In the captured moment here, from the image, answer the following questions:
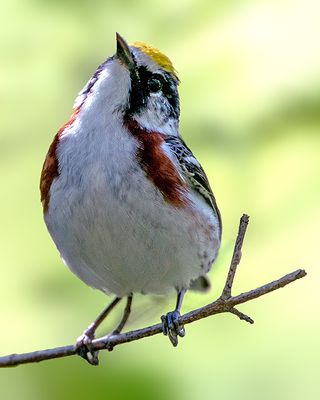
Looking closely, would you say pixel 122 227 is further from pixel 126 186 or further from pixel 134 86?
pixel 134 86

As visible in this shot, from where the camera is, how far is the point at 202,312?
2.93 metres

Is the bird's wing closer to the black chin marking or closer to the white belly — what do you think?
the white belly

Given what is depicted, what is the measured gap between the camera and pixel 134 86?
11.9ft

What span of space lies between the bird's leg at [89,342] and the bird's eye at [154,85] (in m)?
0.97

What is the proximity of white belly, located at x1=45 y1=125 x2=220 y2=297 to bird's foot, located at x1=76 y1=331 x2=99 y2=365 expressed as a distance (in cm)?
23

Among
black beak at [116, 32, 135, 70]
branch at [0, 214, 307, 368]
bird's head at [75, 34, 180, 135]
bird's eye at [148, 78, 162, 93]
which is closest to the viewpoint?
branch at [0, 214, 307, 368]

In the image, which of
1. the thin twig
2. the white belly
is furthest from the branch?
the white belly

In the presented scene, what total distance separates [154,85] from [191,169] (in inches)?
14.4

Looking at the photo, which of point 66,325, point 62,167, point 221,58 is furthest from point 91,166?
point 221,58

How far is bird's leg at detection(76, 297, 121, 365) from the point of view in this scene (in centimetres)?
365

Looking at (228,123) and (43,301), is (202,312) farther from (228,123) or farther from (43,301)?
(228,123)

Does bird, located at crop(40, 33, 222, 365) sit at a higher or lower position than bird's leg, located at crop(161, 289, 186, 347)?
higher

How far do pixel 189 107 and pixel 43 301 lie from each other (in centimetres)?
107
